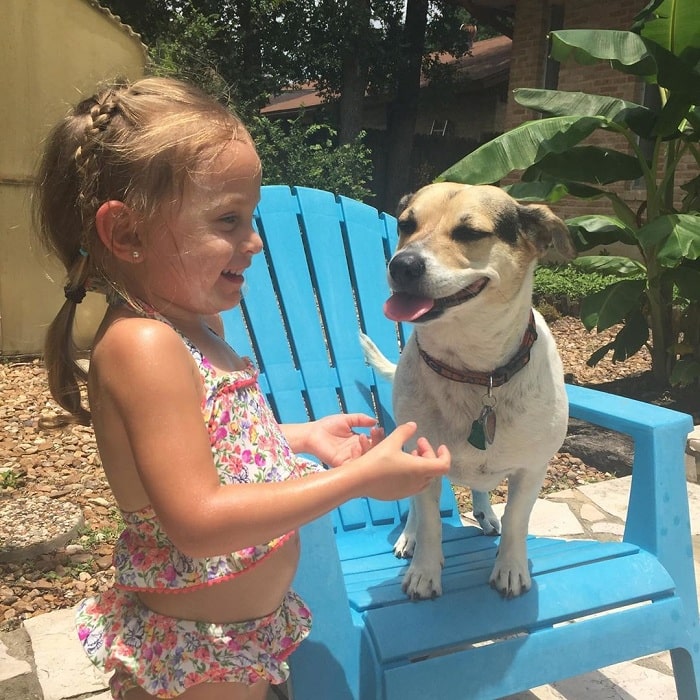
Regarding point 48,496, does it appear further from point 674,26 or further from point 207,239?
point 674,26

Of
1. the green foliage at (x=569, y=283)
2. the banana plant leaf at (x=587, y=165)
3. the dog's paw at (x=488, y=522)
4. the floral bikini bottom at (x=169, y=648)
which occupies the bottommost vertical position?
the green foliage at (x=569, y=283)

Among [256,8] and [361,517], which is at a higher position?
[256,8]

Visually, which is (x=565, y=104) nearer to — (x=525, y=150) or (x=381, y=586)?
(x=525, y=150)

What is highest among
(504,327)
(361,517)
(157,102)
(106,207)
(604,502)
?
(157,102)

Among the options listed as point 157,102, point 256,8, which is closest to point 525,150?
point 157,102

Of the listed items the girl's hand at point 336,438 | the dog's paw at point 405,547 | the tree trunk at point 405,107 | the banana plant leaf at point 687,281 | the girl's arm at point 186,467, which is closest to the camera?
the girl's arm at point 186,467

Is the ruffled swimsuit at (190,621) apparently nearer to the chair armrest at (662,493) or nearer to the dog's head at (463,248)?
the dog's head at (463,248)

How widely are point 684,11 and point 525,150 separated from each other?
1.16 meters

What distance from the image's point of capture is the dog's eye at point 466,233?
210cm

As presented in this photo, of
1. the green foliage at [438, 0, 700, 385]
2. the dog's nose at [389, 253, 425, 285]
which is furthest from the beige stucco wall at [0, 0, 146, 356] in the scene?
the dog's nose at [389, 253, 425, 285]

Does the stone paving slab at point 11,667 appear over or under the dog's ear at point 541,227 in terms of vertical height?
under

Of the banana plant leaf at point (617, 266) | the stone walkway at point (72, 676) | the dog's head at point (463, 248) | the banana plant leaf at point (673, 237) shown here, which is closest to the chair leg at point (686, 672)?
the stone walkway at point (72, 676)

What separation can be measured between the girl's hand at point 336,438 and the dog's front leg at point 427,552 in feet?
1.05

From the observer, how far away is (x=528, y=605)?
1.79m
